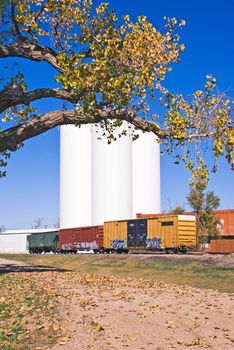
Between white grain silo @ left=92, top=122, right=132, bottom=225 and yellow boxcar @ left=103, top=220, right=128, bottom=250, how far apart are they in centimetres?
900

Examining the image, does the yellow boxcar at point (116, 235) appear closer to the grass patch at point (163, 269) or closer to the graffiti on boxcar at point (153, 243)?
the graffiti on boxcar at point (153, 243)

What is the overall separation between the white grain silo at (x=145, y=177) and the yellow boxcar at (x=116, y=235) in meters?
14.9

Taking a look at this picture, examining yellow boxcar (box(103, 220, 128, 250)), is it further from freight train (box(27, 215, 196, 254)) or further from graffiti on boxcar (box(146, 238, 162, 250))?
graffiti on boxcar (box(146, 238, 162, 250))

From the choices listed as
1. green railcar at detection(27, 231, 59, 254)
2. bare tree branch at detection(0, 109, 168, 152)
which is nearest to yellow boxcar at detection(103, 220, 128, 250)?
green railcar at detection(27, 231, 59, 254)

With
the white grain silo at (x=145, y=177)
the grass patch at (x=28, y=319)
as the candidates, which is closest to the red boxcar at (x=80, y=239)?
the white grain silo at (x=145, y=177)

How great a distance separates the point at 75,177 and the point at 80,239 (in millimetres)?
12728

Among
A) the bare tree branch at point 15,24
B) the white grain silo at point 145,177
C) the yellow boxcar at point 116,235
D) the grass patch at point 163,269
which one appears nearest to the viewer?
the bare tree branch at point 15,24

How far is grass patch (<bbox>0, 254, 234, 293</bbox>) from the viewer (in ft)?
96.3

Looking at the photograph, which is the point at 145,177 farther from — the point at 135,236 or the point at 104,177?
the point at 135,236

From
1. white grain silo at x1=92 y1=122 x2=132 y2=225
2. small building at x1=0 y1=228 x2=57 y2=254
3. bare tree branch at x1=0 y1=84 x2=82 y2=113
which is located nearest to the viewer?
bare tree branch at x1=0 y1=84 x2=82 y2=113

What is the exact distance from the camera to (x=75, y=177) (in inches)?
2859

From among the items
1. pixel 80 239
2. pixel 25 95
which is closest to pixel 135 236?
pixel 80 239

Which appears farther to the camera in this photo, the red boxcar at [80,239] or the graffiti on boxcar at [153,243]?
the red boxcar at [80,239]

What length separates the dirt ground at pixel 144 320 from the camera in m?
9.62
